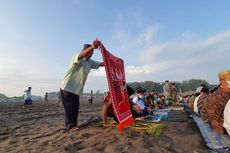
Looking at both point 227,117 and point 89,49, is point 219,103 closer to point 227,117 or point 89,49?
point 227,117

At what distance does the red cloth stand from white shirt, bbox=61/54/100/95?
52cm

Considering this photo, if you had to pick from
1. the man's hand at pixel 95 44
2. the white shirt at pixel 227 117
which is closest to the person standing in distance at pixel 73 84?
the man's hand at pixel 95 44

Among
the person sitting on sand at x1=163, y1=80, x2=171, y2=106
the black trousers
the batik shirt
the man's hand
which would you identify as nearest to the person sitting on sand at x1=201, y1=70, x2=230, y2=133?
the batik shirt

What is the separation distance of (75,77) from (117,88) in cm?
97

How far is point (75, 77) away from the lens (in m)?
4.92

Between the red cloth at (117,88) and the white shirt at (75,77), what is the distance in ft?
1.69

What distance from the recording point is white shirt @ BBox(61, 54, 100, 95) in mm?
4863

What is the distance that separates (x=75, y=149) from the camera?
11.6 ft

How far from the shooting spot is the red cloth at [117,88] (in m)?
4.70

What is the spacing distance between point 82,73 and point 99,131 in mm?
1300

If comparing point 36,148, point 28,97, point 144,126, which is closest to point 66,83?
point 36,148

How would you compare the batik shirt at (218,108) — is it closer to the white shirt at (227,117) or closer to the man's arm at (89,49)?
the white shirt at (227,117)

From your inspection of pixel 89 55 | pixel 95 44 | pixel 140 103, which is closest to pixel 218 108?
pixel 95 44

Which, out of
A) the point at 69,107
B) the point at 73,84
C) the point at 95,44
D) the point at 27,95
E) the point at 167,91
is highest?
the point at 95,44
